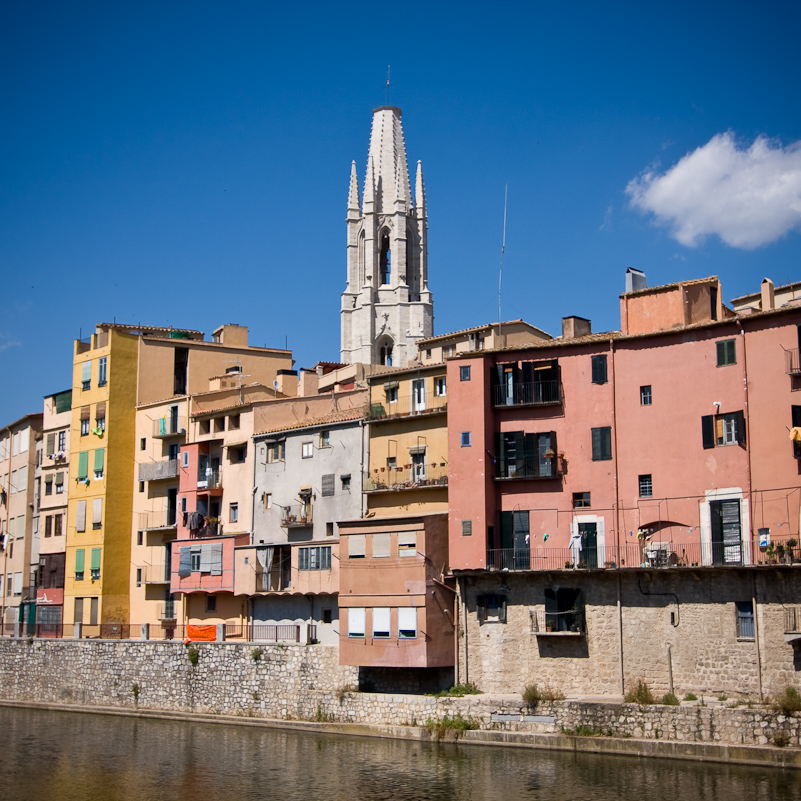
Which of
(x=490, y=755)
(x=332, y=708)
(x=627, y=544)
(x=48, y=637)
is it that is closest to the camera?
(x=490, y=755)

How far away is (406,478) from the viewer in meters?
50.5

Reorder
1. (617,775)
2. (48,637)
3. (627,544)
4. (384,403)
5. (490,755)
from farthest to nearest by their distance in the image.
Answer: (48,637) → (384,403) → (627,544) → (490,755) → (617,775)

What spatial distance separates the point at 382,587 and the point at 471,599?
11.5ft

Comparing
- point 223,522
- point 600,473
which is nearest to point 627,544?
point 600,473

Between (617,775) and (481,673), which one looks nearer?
(617,775)

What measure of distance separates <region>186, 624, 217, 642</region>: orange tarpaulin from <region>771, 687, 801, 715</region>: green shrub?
91.6 ft

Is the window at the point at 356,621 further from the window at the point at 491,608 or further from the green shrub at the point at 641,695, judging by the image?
the green shrub at the point at 641,695

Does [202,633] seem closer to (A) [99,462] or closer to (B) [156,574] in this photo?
(B) [156,574]

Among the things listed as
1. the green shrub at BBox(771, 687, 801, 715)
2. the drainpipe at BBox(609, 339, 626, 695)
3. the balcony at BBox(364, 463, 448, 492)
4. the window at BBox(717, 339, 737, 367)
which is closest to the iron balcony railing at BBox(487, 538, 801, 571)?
the drainpipe at BBox(609, 339, 626, 695)

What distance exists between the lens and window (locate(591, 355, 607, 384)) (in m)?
44.5

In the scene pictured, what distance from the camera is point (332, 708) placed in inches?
1804

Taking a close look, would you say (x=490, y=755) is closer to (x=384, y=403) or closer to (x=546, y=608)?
(x=546, y=608)

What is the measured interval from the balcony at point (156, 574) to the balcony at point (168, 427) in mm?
7093

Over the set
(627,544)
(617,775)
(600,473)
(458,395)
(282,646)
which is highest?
(458,395)
